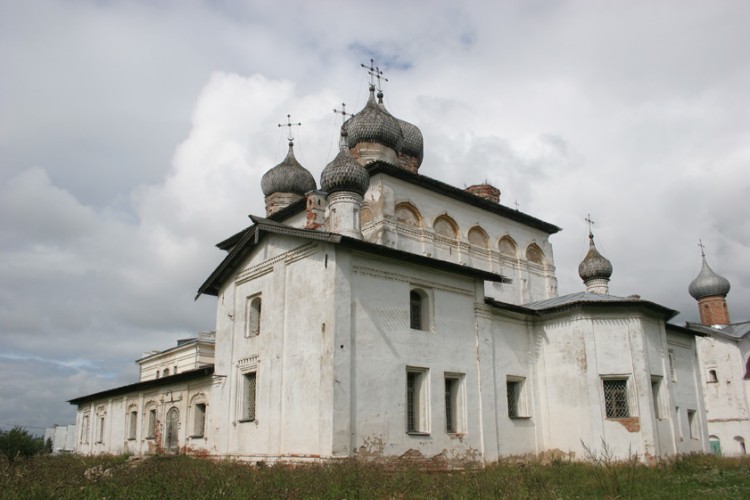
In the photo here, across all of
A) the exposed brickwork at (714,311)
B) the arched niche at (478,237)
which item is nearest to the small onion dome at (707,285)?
the exposed brickwork at (714,311)

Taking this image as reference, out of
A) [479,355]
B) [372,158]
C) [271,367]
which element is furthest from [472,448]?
[372,158]

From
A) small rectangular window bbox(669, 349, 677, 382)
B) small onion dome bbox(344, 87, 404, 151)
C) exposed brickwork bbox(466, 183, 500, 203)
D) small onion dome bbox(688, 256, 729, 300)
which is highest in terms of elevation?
small onion dome bbox(344, 87, 404, 151)

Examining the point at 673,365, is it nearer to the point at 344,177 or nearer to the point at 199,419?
the point at 344,177

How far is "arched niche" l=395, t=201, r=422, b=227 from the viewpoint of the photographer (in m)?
18.6

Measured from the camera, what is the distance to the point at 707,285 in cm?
3306

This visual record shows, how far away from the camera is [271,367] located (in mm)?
14047

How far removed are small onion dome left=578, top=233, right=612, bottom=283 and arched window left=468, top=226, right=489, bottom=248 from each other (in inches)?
176

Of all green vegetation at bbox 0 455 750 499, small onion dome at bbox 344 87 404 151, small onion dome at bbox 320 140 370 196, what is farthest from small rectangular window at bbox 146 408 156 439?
small onion dome at bbox 344 87 404 151

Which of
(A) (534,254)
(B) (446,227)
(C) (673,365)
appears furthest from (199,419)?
(C) (673,365)

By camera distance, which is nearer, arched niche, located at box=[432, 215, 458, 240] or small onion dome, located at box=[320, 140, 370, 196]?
small onion dome, located at box=[320, 140, 370, 196]

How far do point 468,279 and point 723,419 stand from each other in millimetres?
18420

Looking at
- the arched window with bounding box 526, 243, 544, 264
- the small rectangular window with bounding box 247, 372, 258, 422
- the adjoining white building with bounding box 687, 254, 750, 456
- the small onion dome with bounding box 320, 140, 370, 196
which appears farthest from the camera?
the adjoining white building with bounding box 687, 254, 750, 456

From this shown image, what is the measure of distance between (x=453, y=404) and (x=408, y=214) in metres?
6.39

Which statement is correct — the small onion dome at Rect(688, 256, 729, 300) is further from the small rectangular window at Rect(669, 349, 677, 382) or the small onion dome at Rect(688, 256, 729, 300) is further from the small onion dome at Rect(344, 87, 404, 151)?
the small onion dome at Rect(344, 87, 404, 151)
